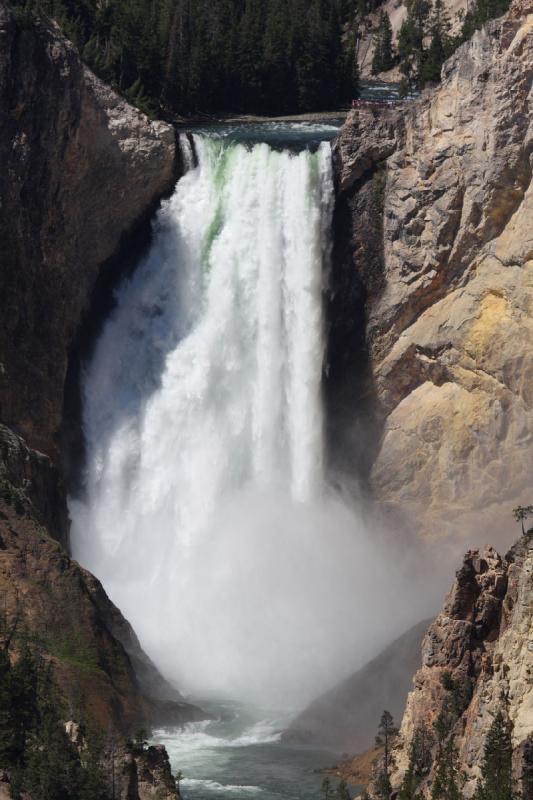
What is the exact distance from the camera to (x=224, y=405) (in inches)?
3031

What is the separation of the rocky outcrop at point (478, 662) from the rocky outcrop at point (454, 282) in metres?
23.9

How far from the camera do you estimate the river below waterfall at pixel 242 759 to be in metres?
53.1

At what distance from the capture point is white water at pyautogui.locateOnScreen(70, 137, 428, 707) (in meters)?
73.9

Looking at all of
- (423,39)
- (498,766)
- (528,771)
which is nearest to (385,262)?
(498,766)

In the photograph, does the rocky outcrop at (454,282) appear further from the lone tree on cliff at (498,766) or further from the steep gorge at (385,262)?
the lone tree on cliff at (498,766)

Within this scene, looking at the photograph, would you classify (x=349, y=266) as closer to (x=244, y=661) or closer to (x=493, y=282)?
(x=493, y=282)

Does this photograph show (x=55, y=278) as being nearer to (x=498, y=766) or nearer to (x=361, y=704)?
(x=361, y=704)

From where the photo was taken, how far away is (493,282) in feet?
231

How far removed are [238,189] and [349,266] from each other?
651cm

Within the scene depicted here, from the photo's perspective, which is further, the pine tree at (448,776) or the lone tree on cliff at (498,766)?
the pine tree at (448,776)

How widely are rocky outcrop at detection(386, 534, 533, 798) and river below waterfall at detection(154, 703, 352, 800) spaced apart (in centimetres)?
699

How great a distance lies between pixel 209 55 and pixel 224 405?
85.3 ft

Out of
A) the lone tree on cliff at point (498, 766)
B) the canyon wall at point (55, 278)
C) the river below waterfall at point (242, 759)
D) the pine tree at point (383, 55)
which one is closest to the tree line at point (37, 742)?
the canyon wall at point (55, 278)

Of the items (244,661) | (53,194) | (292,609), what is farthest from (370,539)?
(53,194)
